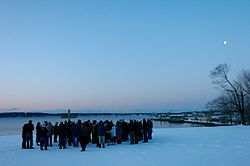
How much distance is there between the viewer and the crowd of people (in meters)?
12.6

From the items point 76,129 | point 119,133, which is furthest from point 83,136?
point 119,133

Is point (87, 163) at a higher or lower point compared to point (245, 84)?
lower

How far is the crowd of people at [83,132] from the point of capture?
12.6 metres

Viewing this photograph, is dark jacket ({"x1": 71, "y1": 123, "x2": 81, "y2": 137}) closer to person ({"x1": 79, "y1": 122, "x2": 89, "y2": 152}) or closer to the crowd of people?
the crowd of people

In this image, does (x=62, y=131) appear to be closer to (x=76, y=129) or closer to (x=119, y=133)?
(x=76, y=129)

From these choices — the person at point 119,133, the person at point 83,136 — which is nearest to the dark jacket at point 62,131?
the person at point 83,136

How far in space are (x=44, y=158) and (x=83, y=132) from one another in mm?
2808

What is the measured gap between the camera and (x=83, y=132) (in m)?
12.3

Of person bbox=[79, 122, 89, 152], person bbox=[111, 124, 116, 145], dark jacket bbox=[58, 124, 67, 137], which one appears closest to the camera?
person bbox=[79, 122, 89, 152]

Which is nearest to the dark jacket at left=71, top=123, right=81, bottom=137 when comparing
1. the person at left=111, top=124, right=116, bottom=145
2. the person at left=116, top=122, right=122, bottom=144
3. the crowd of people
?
the crowd of people

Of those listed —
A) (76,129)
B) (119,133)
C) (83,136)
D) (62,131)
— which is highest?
(76,129)

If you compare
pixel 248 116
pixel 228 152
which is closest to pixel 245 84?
pixel 248 116

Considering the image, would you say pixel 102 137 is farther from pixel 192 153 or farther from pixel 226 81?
pixel 226 81

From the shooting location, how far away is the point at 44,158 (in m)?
9.97
